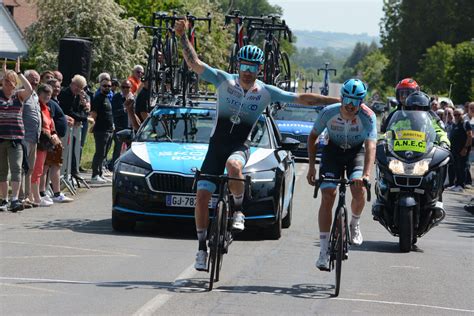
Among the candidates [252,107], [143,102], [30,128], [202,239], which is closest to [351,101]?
[252,107]

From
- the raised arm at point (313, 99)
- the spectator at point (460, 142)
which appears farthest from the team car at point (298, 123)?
the raised arm at point (313, 99)

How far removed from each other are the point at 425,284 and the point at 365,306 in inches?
71.8

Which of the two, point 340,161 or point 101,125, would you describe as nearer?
point 340,161

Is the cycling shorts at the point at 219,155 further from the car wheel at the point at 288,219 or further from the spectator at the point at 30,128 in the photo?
the spectator at the point at 30,128

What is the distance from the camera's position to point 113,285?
432 inches

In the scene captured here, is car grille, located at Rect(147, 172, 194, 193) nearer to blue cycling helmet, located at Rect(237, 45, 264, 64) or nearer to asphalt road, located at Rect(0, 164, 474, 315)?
asphalt road, located at Rect(0, 164, 474, 315)

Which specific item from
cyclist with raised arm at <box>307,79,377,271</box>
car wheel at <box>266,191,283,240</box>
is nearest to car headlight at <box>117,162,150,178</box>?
car wheel at <box>266,191,283,240</box>

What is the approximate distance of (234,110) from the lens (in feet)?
39.0

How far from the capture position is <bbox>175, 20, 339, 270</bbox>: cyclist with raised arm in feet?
38.4

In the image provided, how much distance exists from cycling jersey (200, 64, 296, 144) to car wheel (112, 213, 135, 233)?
3674mm

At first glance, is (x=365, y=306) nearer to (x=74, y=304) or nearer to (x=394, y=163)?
(x=74, y=304)

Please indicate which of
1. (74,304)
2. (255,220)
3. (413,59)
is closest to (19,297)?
(74,304)

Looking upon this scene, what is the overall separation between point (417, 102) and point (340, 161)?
3.82m

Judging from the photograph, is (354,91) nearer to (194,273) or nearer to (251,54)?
(251,54)
